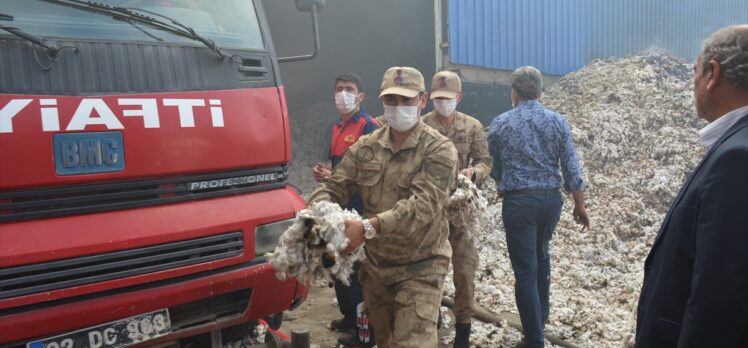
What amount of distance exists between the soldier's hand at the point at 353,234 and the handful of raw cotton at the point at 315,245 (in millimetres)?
28

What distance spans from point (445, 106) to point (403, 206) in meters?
2.07

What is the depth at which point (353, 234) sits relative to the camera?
2.33 meters

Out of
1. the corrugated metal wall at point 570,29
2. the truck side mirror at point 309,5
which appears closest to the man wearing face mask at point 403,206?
the truck side mirror at point 309,5

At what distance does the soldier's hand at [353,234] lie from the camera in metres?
2.32

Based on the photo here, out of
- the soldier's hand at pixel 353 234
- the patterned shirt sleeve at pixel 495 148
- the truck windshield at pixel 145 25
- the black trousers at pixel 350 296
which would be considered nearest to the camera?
the soldier's hand at pixel 353 234

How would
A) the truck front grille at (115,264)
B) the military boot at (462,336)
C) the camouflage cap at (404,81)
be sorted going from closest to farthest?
the truck front grille at (115,264), the camouflage cap at (404,81), the military boot at (462,336)

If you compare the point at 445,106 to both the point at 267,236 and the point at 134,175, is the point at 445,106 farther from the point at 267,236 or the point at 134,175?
the point at 134,175

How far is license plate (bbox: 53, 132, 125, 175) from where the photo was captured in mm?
2387

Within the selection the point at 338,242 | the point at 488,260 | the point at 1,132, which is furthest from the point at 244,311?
the point at 488,260

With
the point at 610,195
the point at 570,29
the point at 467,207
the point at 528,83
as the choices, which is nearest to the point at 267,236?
the point at 467,207

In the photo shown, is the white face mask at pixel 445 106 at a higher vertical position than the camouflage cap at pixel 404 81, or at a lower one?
lower

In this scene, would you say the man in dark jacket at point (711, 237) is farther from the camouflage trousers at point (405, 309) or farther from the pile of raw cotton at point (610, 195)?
the pile of raw cotton at point (610, 195)

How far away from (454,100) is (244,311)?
2469mm

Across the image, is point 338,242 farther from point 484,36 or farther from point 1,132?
point 484,36
